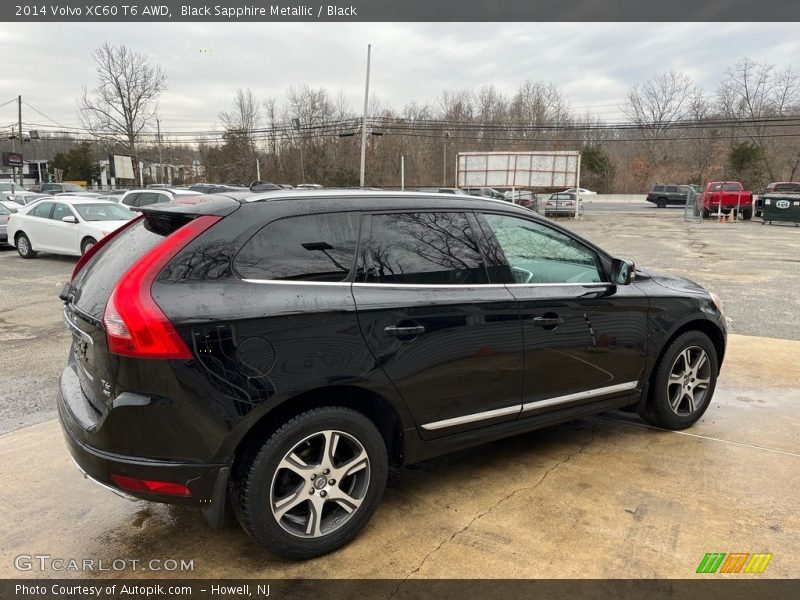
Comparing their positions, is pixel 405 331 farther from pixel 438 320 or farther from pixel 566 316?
pixel 566 316

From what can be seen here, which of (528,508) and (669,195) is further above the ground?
(669,195)

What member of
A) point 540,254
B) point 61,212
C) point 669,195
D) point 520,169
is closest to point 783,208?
point 520,169

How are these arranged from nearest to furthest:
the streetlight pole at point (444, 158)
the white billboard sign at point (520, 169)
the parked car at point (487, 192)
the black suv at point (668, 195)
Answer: the white billboard sign at point (520, 169) → the parked car at point (487, 192) → the black suv at point (668, 195) → the streetlight pole at point (444, 158)

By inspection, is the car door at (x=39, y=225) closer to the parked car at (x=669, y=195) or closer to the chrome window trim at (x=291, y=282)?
the chrome window trim at (x=291, y=282)

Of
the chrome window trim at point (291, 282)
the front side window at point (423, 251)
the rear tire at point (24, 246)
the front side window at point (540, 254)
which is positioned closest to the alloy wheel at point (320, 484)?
the chrome window trim at point (291, 282)

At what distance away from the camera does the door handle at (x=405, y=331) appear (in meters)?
2.77

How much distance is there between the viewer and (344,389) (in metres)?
2.72

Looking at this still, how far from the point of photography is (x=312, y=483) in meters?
2.64

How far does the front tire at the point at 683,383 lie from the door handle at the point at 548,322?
1.12 meters

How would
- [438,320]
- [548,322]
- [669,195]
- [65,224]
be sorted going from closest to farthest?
1. [438,320]
2. [548,322]
3. [65,224]
4. [669,195]

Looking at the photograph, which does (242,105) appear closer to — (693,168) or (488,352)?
(693,168)

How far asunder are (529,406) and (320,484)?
1.34m

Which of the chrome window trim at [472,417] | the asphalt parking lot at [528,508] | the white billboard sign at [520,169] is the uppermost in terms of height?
the white billboard sign at [520,169]

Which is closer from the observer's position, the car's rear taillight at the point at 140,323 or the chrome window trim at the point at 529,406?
the car's rear taillight at the point at 140,323
